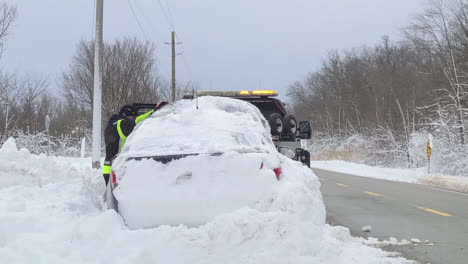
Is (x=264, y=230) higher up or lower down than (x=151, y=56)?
lower down

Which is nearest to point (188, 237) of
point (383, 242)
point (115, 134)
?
point (383, 242)

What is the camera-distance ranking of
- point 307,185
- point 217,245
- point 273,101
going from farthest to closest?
point 273,101 → point 307,185 → point 217,245

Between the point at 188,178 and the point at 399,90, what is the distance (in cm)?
4466

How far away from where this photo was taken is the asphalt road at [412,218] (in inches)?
233

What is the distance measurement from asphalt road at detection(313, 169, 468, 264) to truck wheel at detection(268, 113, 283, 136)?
194 cm

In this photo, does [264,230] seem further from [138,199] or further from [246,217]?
[138,199]

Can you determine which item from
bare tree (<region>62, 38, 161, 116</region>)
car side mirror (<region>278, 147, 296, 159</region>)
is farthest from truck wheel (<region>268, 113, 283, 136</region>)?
bare tree (<region>62, 38, 161, 116</region>)

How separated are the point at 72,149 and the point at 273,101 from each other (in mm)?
19758

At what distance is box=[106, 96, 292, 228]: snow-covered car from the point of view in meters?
4.02

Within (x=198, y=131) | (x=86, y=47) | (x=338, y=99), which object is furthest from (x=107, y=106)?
(x=338, y=99)

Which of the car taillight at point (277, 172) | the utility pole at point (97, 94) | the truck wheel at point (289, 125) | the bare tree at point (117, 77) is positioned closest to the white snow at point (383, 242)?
the car taillight at point (277, 172)

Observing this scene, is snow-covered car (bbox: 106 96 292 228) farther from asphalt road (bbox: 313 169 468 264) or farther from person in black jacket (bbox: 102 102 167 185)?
asphalt road (bbox: 313 169 468 264)

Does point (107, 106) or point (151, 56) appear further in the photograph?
point (151, 56)

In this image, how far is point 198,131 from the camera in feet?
15.8
